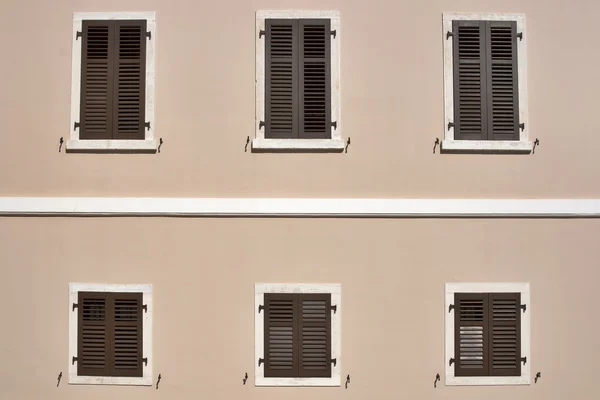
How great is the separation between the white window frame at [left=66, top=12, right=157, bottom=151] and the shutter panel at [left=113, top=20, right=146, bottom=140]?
76 mm

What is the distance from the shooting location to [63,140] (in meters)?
6.40

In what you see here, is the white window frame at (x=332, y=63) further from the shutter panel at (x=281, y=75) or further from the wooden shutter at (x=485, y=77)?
the wooden shutter at (x=485, y=77)

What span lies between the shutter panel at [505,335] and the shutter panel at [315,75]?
3.40 meters

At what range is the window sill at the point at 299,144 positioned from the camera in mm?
6273

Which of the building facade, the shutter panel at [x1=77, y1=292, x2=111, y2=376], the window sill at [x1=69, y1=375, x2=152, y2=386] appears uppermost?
the building facade

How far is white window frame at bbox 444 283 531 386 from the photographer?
628 centimetres

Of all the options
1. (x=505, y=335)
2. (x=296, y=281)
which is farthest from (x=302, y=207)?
(x=505, y=335)

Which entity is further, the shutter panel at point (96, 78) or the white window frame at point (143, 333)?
the shutter panel at point (96, 78)

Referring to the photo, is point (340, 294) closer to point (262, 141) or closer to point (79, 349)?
point (262, 141)

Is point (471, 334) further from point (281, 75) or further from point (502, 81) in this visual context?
point (281, 75)

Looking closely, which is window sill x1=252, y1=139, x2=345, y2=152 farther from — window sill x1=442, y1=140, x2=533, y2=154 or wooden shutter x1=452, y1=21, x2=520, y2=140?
wooden shutter x1=452, y1=21, x2=520, y2=140

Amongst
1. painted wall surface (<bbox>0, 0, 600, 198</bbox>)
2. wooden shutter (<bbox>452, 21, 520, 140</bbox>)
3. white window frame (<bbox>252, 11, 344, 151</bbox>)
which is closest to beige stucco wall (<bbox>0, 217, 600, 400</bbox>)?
painted wall surface (<bbox>0, 0, 600, 198</bbox>)

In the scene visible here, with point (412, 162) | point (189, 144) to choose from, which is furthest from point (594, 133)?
point (189, 144)

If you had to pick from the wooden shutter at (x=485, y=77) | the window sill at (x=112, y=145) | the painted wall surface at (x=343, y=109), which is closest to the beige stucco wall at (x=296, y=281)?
the painted wall surface at (x=343, y=109)
